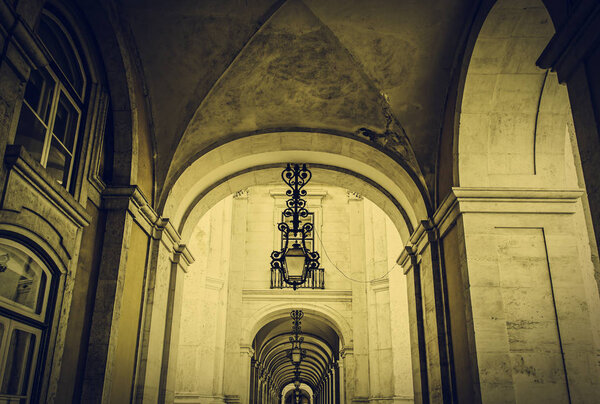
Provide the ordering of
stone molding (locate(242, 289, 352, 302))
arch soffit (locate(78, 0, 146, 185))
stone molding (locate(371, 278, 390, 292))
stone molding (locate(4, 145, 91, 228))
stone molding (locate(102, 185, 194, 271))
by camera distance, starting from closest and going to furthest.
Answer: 1. stone molding (locate(4, 145, 91, 228))
2. arch soffit (locate(78, 0, 146, 185))
3. stone molding (locate(102, 185, 194, 271))
4. stone molding (locate(371, 278, 390, 292))
5. stone molding (locate(242, 289, 352, 302))

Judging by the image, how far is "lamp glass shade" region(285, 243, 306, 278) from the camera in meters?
8.12

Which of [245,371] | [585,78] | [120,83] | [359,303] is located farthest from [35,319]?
[359,303]

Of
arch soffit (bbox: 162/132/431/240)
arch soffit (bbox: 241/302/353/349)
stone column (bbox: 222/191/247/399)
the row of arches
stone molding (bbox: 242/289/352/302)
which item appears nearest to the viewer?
the row of arches

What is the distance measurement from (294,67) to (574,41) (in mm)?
4651

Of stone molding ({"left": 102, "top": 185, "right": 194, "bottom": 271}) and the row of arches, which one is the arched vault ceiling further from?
stone molding ({"left": 102, "top": 185, "right": 194, "bottom": 271})

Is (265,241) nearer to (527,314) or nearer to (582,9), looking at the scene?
(527,314)

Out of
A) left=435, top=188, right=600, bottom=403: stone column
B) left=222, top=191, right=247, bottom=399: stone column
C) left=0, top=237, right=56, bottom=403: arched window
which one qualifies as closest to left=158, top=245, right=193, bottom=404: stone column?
left=0, top=237, right=56, bottom=403: arched window

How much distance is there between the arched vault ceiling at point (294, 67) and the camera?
7059 mm

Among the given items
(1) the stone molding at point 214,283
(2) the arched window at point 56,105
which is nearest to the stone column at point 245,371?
(1) the stone molding at point 214,283

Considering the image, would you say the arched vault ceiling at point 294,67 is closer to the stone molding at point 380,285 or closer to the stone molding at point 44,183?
the stone molding at point 44,183

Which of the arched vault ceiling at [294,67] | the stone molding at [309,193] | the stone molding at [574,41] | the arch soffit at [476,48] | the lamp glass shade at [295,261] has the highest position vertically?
the stone molding at [309,193]

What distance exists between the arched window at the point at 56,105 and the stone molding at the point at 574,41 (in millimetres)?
4375

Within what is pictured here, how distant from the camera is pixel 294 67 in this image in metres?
8.02

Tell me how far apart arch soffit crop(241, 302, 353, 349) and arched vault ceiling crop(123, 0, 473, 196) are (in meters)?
11.2
